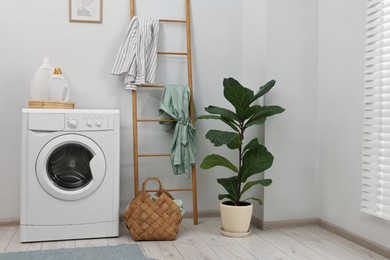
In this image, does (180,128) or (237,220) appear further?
(180,128)

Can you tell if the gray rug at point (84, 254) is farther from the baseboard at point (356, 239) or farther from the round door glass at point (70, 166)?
the baseboard at point (356, 239)

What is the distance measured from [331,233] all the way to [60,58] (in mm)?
2373

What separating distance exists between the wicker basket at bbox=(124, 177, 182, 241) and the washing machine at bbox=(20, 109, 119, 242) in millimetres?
163

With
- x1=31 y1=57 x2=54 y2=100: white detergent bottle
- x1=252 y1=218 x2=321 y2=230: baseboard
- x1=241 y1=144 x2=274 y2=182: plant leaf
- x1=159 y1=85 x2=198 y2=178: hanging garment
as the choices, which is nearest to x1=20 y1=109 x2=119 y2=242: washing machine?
x1=31 y1=57 x2=54 y2=100: white detergent bottle

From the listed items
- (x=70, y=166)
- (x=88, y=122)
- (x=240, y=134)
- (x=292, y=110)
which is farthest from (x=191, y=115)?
(x=70, y=166)

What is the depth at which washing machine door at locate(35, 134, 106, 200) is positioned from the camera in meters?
2.90

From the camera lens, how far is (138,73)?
340 centimetres

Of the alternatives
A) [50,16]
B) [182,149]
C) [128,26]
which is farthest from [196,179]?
[50,16]

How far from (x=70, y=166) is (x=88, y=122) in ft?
1.10

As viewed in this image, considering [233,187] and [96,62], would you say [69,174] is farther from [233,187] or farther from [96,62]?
[233,187]

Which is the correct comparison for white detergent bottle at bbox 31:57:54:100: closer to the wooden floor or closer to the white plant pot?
the wooden floor

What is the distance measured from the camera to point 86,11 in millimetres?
3451

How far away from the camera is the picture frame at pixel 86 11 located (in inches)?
135

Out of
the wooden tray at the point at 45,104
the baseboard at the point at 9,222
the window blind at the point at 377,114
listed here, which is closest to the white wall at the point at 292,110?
the window blind at the point at 377,114
